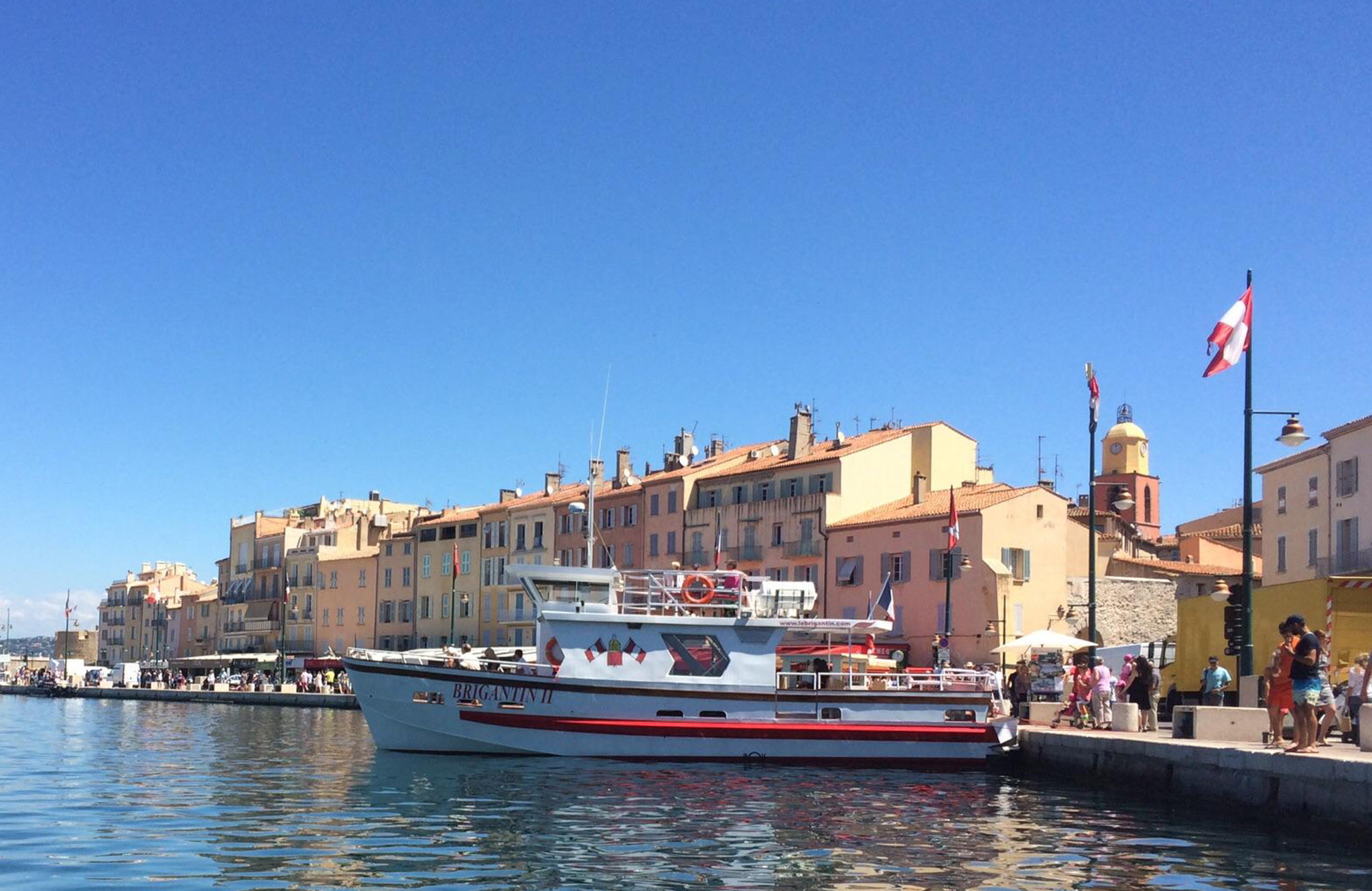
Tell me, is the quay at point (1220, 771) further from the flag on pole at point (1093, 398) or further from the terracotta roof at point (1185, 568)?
the terracotta roof at point (1185, 568)

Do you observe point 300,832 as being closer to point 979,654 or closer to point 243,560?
point 979,654

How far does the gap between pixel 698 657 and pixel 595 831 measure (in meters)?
11.6

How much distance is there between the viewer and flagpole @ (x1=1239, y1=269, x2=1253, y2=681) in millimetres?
22828

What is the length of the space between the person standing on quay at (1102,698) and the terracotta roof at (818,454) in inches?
1310

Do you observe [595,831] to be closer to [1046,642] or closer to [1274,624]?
[1274,624]

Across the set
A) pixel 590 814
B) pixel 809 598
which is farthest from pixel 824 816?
A: pixel 809 598

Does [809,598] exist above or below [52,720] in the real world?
Result: above

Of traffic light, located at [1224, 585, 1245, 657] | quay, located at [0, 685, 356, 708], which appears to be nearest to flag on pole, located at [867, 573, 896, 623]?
traffic light, located at [1224, 585, 1245, 657]

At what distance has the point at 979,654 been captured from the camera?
2191 inches

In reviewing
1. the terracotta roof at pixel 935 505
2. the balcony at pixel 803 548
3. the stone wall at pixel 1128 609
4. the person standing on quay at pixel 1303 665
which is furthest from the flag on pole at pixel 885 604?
the balcony at pixel 803 548

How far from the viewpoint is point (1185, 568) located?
2539 inches

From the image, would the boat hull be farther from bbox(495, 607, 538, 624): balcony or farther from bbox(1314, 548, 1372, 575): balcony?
bbox(495, 607, 538, 624): balcony

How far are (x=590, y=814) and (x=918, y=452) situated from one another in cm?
4604

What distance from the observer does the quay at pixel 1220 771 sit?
17.8m
